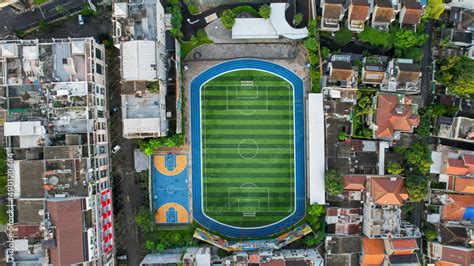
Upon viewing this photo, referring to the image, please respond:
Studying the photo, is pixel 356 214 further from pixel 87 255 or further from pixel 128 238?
pixel 87 255

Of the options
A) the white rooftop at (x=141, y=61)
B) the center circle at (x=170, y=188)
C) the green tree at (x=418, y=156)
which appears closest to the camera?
the white rooftop at (x=141, y=61)

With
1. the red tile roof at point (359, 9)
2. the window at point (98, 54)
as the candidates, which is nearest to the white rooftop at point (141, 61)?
the window at point (98, 54)

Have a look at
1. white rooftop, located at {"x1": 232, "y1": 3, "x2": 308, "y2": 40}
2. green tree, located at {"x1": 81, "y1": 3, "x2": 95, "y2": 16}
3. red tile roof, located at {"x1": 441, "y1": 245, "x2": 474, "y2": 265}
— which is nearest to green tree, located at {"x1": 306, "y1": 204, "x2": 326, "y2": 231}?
red tile roof, located at {"x1": 441, "y1": 245, "x2": 474, "y2": 265}

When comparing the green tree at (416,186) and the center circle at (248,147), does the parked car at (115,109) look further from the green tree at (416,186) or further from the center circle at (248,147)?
the green tree at (416,186)

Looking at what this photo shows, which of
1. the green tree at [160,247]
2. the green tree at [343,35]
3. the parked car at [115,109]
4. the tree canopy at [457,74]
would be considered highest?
the green tree at [343,35]

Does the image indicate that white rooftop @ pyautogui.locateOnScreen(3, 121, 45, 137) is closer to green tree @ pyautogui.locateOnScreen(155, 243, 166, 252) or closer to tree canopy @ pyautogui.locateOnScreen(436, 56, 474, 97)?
green tree @ pyautogui.locateOnScreen(155, 243, 166, 252)

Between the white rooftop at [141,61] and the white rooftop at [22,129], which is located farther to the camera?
the white rooftop at [141,61]

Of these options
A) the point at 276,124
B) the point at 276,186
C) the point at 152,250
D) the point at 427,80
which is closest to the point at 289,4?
the point at 276,124
